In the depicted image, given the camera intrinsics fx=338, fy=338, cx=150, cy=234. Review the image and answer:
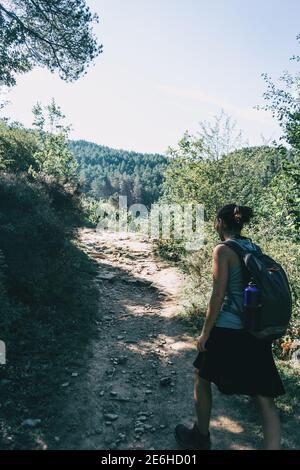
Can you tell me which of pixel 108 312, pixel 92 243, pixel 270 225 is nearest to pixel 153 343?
pixel 108 312

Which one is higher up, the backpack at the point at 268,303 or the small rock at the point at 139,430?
the backpack at the point at 268,303

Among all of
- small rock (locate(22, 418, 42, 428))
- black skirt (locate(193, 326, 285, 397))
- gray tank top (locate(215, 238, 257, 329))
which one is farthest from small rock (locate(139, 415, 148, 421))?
gray tank top (locate(215, 238, 257, 329))

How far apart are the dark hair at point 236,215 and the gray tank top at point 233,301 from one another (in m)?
0.18

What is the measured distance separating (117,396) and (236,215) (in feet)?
9.56

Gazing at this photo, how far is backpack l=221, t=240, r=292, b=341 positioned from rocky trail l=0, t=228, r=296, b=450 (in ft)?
5.33

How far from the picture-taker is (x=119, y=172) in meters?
126

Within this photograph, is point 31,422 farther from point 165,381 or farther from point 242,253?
point 242,253

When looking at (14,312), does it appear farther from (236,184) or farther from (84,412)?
(236,184)

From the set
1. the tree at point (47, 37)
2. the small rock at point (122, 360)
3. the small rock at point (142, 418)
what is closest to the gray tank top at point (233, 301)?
the small rock at point (142, 418)

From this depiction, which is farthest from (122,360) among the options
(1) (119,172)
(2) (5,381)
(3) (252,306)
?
(1) (119,172)

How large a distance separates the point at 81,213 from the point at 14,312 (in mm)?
8649

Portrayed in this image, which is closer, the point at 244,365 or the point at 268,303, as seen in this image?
the point at 268,303

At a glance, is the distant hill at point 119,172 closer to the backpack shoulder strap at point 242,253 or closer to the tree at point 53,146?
the tree at point 53,146

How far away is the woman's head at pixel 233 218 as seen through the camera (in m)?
2.97
